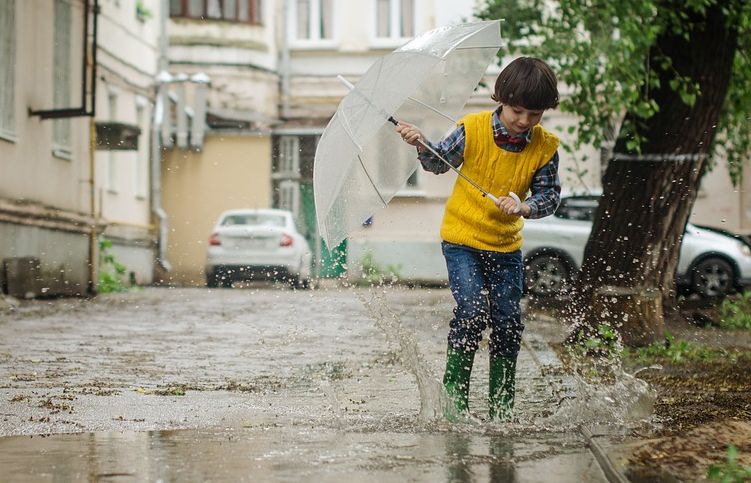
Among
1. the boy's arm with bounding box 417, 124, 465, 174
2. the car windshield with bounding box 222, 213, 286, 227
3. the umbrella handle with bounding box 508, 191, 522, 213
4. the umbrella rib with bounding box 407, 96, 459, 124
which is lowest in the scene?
the car windshield with bounding box 222, 213, 286, 227

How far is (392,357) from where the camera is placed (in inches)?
420

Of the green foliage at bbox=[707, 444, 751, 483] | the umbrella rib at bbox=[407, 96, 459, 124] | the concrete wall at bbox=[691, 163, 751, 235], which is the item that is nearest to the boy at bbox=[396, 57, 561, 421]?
the umbrella rib at bbox=[407, 96, 459, 124]

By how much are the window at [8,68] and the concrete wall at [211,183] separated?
49.5 feet

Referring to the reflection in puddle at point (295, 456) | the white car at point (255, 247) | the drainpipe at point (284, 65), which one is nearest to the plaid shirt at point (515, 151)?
the reflection in puddle at point (295, 456)

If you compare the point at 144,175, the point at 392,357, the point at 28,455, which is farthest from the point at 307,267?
the point at 28,455

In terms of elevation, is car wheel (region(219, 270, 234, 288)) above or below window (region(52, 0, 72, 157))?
below

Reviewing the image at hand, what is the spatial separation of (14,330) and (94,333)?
81 centimetres

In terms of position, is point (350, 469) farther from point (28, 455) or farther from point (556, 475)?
point (28, 455)

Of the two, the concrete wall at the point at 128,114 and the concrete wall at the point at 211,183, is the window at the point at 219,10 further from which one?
Answer: the concrete wall at the point at 211,183

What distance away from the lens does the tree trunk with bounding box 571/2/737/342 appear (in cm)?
1183

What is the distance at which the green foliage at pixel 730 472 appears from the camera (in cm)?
447

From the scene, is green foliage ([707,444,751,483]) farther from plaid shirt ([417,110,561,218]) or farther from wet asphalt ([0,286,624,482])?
plaid shirt ([417,110,561,218])

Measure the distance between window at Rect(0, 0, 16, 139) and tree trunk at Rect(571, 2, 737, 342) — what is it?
9.51m

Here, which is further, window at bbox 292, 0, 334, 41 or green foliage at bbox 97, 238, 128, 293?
window at bbox 292, 0, 334, 41
